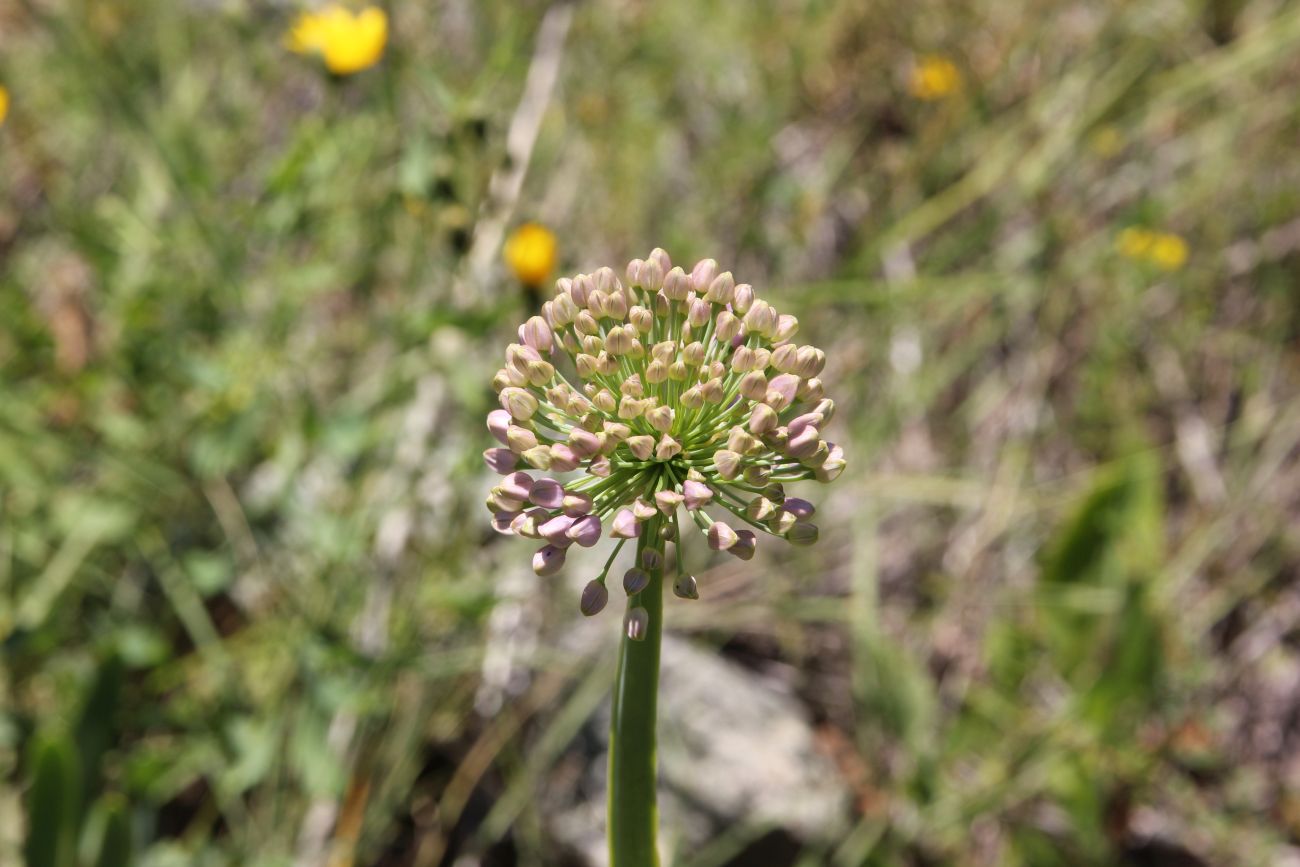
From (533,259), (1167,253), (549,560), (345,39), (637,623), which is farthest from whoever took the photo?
(1167,253)

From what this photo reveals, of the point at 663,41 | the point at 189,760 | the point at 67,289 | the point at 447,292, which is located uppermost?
the point at 663,41

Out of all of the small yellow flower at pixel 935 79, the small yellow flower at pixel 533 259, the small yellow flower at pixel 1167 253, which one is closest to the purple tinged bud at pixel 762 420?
the small yellow flower at pixel 533 259

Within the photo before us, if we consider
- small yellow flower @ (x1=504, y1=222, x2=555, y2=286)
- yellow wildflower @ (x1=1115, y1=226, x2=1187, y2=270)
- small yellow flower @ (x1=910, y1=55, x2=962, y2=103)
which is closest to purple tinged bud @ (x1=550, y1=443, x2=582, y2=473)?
small yellow flower @ (x1=504, y1=222, x2=555, y2=286)

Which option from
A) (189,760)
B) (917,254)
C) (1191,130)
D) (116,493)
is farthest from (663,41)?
(189,760)

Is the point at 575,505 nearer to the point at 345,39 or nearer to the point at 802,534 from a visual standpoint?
the point at 802,534

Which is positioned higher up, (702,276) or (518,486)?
(702,276)

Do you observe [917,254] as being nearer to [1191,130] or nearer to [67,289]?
[1191,130]

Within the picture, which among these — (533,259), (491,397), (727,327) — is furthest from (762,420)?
(491,397)
